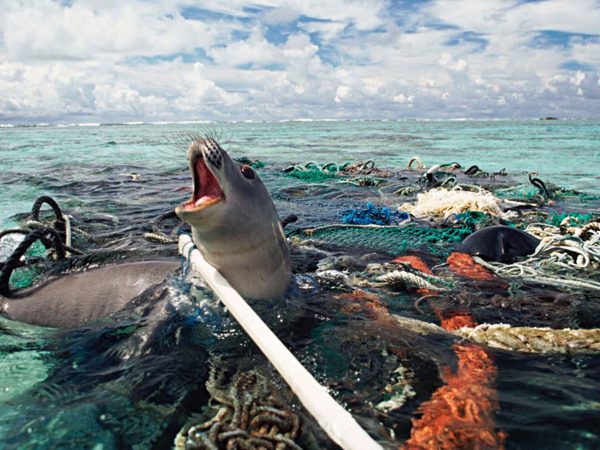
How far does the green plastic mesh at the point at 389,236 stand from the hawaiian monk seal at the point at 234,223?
260cm

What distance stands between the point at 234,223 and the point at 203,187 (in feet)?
0.86

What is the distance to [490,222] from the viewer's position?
645cm

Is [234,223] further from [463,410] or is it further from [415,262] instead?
[415,262]

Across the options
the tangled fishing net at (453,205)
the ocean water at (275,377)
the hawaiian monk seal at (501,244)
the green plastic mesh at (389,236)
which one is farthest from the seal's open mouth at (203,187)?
the tangled fishing net at (453,205)

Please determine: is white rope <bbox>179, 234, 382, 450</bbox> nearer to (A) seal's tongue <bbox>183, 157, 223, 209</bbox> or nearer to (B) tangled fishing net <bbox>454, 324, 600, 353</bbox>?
(A) seal's tongue <bbox>183, 157, 223, 209</bbox>

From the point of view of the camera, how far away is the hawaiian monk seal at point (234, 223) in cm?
251

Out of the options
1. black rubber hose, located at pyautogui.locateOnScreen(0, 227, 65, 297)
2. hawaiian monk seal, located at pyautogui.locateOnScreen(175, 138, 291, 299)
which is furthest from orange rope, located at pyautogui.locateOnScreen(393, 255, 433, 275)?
black rubber hose, located at pyautogui.locateOnScreen(0, 227, 65, 297)

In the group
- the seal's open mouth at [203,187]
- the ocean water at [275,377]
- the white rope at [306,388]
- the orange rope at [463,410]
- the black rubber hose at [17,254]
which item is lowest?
the ocean water at [275,377]

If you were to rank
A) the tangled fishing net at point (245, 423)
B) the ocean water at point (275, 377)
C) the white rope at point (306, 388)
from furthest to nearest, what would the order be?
the ocean water at point (275, 377), the tangled fishing net at point (245, 423), the white rope at point (306, 388)

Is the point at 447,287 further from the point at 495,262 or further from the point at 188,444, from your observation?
the point at 188,444

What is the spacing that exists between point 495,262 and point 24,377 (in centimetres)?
391

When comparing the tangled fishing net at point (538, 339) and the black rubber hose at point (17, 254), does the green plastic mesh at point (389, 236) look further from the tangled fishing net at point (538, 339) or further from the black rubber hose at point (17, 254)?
the black rubber hose at point (17, 254)

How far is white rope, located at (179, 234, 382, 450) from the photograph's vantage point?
1.36 metres

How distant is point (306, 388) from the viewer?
155 cm
